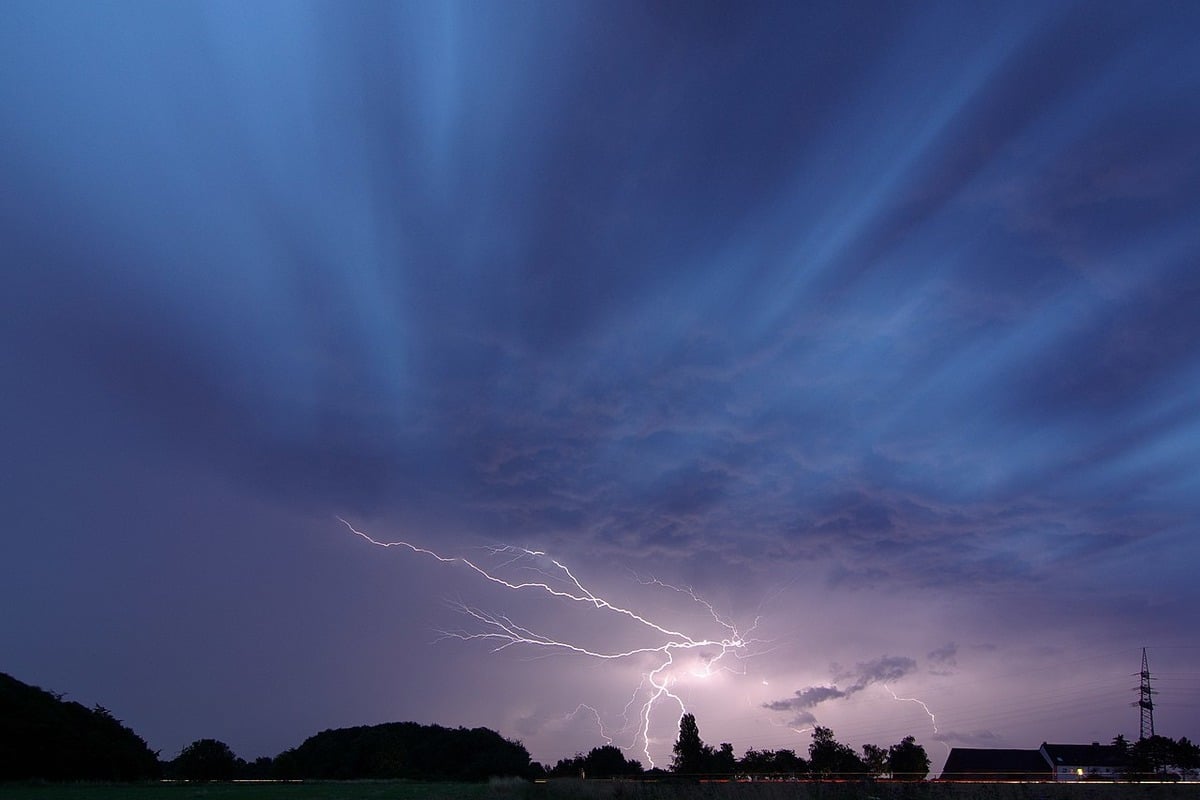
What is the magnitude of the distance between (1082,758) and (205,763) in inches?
3538

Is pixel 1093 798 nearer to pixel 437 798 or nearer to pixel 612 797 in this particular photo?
pixel 612 797

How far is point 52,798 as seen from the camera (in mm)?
24219

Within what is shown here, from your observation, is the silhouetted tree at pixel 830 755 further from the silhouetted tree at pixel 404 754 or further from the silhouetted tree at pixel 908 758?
the silhouetted tree at pixel 404 754

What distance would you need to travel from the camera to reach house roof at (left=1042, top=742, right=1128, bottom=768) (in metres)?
90.7

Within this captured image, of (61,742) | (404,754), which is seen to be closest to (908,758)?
(404,754)

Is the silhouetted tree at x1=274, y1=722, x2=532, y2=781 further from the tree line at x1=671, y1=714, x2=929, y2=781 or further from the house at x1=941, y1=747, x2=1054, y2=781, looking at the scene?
the house at x1=941, y1=747, x2=1054, y2=781

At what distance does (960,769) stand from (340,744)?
6689 cm

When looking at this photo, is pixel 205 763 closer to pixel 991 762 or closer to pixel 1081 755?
pixel 991 762

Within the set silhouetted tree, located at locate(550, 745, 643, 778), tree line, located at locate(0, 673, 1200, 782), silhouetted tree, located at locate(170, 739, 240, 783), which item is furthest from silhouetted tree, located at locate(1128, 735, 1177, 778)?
silhouetted tree, located at locate(170, 739, 240, 783)

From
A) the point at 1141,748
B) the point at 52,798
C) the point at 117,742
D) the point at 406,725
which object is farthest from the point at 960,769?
the point at 52,798

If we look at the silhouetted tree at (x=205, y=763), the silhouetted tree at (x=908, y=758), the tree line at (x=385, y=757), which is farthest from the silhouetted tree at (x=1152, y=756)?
the silhouetted tree at (x=205, y=763)

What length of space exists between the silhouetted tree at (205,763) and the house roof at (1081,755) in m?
84.2

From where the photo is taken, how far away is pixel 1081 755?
306 feet

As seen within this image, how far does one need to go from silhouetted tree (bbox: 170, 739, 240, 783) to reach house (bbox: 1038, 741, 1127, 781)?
8052 centimetres
